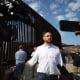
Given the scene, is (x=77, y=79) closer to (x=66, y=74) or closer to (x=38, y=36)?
(x=66, y=74)

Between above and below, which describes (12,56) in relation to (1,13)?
below

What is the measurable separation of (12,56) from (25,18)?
5.47 meters

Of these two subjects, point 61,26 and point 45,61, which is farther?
point 45,61

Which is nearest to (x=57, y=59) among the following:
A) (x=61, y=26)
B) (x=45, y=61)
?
(x=45, y=61)

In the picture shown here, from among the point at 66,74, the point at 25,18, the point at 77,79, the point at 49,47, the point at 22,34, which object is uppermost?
the point at 22,34

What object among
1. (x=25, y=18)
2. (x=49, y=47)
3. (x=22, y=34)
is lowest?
(x=49, y=47)

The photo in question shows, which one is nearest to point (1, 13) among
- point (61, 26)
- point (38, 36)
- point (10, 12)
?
point (10, 12)

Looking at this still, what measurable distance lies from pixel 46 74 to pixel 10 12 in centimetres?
108

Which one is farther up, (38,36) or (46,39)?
(38,36)

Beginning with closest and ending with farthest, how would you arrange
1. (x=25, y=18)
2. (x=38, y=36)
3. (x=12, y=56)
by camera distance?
(x=25, y=18) < (x=12, y=56) < (x=38, y=36)

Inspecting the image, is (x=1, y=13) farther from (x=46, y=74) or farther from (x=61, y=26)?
(x=46, y=74)

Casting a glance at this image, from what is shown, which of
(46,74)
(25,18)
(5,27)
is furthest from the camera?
(46,74)

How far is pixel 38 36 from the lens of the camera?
27.0ft

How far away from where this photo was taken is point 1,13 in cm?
125
